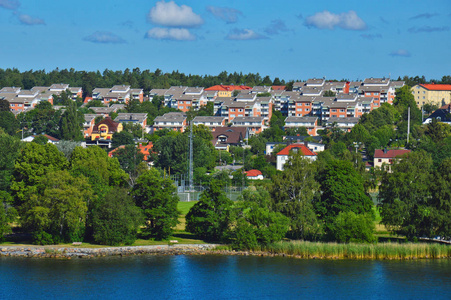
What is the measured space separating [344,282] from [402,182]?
241 inches

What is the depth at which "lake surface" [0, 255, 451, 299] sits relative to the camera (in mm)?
21281

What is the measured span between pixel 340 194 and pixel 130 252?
8.07 metres

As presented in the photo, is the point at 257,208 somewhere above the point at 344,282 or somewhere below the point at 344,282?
above

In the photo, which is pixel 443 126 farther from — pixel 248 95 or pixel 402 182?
pixel 402 182

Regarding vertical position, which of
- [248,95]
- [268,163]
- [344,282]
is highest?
[248,95]

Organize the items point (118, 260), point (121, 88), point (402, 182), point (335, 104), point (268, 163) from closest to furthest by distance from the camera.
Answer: point (118, 260), point (402, 182), point (268, 163), point (335, 104), point (121, 88)

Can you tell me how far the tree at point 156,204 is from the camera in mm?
27453

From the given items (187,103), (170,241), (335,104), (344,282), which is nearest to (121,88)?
(187,103)

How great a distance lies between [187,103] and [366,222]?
59533mm

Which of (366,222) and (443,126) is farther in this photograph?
(443,126)

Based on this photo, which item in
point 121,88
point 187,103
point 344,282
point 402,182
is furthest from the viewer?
point 121,88

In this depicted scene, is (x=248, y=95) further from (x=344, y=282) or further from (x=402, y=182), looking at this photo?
(x=344, y=282)

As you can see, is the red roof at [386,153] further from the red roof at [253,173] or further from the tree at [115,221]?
the tree at [115,221]

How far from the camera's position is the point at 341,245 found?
84.8ft
